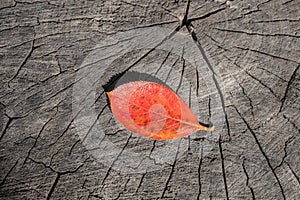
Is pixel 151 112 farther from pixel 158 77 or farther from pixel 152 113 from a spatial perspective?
pixel 158 77

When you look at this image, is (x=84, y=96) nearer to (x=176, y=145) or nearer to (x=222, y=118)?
(x=176, y=145)

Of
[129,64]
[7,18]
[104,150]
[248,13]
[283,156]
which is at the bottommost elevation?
[283,156]

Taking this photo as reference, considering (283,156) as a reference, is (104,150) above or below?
above

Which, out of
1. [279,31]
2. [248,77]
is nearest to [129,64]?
[248,77]

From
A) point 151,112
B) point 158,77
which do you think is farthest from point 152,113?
point 158,77
